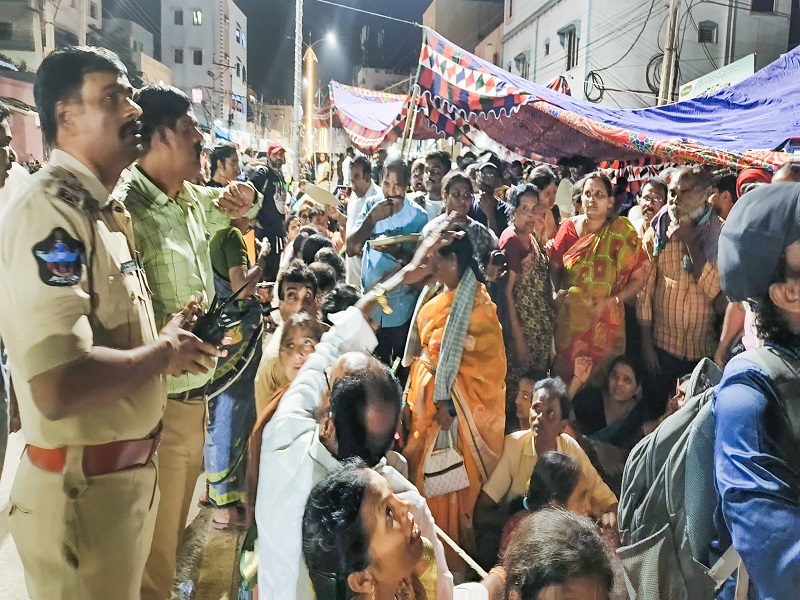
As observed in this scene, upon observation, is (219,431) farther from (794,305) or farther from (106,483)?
(794,305)

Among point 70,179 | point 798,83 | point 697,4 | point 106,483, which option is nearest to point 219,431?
point 106,483

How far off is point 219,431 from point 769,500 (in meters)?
2.08

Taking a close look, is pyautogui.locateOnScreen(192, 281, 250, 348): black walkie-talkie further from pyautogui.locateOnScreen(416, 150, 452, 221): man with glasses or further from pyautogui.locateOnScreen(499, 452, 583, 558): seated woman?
pyautogui.locateOnScreen(416, 150, 452, 221): man with glasses

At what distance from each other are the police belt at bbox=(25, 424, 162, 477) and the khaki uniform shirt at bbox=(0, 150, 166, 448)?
0.8 inches

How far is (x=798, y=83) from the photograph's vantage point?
4570 millimetres

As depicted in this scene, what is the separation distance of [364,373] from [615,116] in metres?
3.73

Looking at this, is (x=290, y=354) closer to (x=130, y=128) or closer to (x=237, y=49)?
(x=130, y=128)

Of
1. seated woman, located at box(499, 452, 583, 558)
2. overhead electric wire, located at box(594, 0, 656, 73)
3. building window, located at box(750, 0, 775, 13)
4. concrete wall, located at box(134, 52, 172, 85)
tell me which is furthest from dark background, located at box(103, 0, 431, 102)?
building window, located at box(750, 0, 775, 13)

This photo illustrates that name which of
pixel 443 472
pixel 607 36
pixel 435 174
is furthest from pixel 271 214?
pixel 607 36

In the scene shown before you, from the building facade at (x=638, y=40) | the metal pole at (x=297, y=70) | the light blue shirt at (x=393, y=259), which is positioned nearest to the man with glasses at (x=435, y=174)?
the light blue shirt at (x=393, y=259)

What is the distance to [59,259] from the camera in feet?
3.65

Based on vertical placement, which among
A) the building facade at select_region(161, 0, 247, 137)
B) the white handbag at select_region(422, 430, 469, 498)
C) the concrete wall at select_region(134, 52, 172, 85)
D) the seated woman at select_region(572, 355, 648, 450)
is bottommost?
the white handbag at select_region(422, 430, 469, 498)

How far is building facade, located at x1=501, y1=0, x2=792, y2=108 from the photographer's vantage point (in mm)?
10844

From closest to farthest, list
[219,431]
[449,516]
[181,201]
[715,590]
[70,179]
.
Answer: [715,590] < [70,179] < [181,201] < [449,516] < [219,431]
